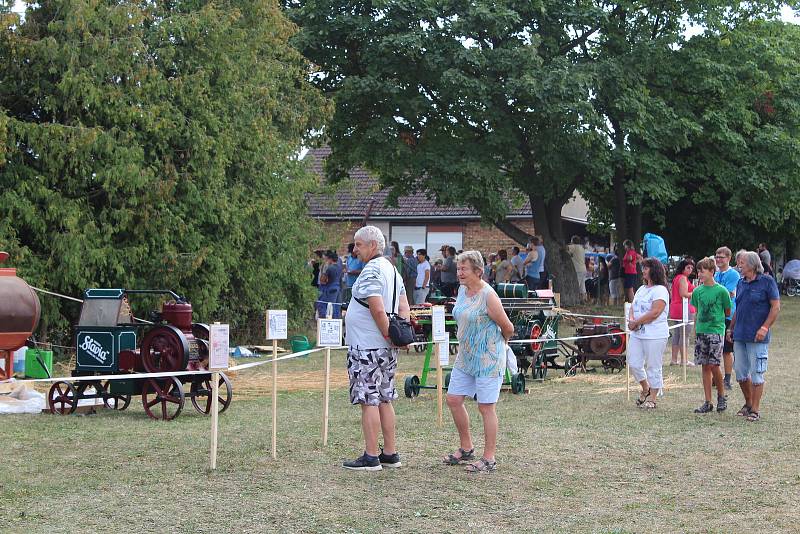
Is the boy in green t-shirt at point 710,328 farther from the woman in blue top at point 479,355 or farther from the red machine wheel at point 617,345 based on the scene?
the woman in blue top at point 479,355

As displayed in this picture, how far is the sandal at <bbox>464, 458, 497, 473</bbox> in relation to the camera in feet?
27.8

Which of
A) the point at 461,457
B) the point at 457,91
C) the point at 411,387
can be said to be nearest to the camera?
the point at 461,457

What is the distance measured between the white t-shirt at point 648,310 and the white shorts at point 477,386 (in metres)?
3.97

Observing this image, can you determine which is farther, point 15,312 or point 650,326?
point 650,326

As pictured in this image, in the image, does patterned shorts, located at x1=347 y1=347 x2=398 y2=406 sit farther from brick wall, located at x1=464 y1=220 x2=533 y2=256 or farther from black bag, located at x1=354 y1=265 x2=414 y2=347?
brick wall, located at x1=464 y1=220 x2=533 y2=256

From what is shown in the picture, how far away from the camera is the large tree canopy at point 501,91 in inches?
1043

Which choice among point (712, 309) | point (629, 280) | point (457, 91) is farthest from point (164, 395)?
point (629, 280)

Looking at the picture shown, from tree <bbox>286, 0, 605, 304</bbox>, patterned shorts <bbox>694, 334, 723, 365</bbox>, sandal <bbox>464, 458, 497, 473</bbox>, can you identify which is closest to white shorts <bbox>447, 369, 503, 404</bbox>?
sandal <bbox>464, 458, 497, 473</bbox>

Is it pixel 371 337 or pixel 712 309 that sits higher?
pixel 712 309

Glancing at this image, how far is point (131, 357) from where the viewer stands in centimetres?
1182

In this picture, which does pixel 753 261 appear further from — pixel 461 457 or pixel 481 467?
pixel 481 467

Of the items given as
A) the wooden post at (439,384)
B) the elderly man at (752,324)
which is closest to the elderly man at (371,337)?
the wooden post at (439,384)

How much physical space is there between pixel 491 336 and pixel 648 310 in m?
4.01

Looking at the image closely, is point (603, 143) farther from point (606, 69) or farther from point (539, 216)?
point (539, 216)
